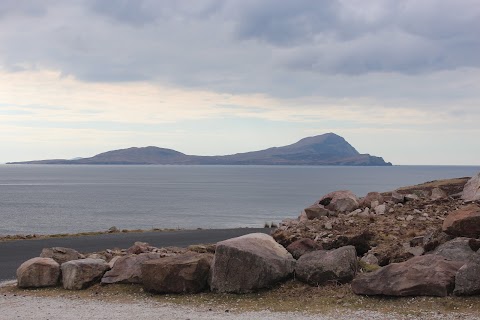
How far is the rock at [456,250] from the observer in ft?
53.8

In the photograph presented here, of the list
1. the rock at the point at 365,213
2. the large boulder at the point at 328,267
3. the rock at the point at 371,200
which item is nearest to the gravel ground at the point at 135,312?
the large boulder at the point at 328,267

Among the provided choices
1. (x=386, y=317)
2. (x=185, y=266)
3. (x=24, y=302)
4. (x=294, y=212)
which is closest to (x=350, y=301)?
(x=386, y=317)

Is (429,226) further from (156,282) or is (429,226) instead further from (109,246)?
(109,246)

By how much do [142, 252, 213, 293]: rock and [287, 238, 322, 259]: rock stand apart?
312cm

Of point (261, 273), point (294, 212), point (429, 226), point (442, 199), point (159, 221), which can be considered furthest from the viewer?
point (294, 212)

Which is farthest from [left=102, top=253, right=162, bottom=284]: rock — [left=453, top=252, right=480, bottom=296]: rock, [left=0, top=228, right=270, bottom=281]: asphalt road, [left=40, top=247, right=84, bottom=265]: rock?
[left=453, top=252, right=480, bottom=296]: rock

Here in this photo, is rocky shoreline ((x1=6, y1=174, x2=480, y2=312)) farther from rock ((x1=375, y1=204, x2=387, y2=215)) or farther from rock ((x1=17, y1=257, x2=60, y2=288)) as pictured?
rock ((x1=375, y1=204, x2=387, y2=215))

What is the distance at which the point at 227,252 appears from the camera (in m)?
16.7

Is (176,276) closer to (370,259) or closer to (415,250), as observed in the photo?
(370,259)

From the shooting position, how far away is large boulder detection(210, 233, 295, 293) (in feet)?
53.9

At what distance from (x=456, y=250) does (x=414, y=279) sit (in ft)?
8.53

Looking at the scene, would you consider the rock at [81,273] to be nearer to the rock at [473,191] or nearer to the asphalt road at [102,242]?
the asphalt road at [102,242]

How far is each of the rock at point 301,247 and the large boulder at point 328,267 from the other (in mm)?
1279

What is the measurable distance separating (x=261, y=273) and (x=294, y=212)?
68705 millimetres
